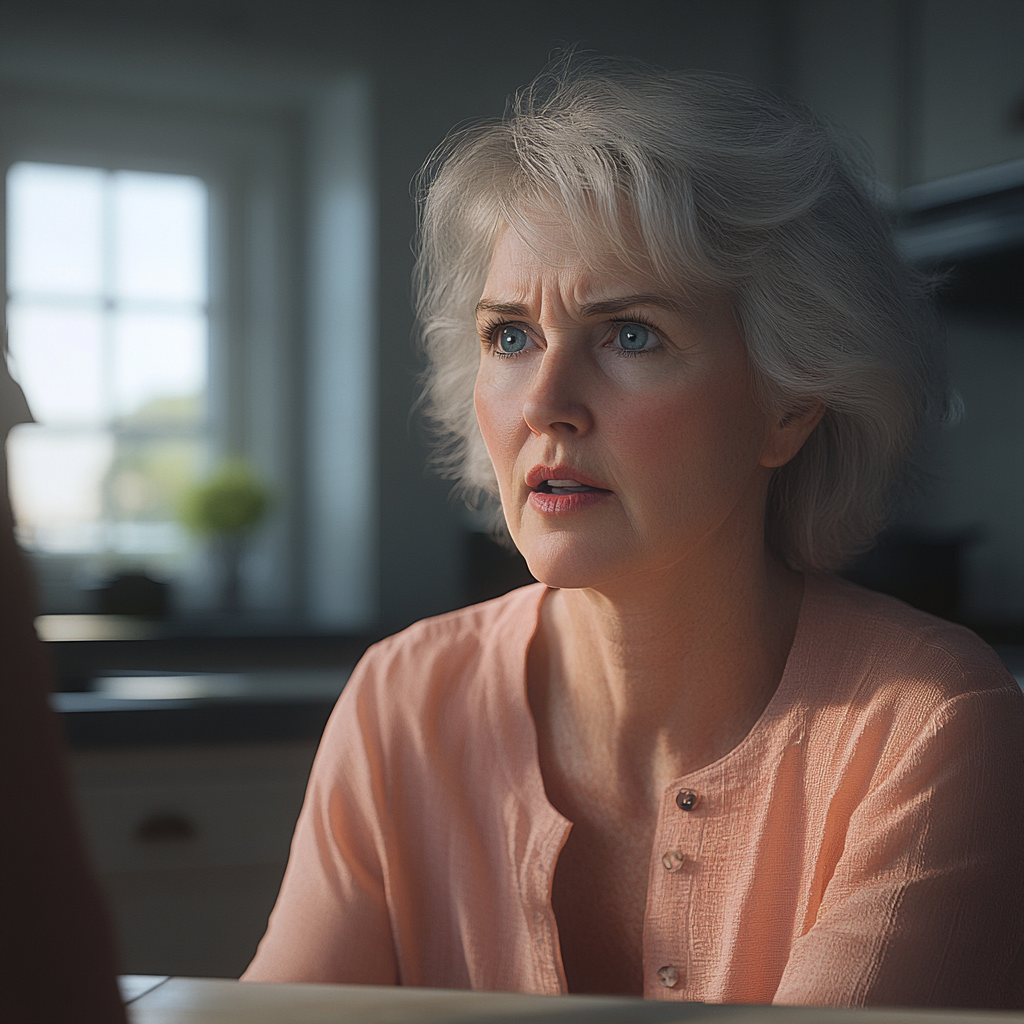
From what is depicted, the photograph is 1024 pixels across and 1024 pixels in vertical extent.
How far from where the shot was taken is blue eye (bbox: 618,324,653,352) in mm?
670

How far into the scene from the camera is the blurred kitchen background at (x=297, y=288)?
179cm

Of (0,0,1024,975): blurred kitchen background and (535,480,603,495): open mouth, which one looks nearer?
(535,480,603,495): open mouth

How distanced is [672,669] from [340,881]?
11.3 inches

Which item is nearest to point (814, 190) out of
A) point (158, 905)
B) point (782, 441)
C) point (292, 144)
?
point (782, 441)

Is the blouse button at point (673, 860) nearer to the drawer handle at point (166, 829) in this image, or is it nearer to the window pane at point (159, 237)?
the drawer handle at point (166, 829)

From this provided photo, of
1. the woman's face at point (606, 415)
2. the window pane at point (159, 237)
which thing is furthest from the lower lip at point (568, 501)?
the window pane at point (159, 237)

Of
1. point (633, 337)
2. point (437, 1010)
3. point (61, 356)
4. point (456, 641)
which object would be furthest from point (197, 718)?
point (61, 356)

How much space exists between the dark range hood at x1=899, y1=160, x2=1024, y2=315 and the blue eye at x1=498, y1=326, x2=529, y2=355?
1136 millimetres

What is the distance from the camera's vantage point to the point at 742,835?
687mm

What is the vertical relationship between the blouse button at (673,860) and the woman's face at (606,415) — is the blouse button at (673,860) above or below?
below

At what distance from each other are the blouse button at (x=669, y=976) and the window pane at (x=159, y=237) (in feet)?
7.22

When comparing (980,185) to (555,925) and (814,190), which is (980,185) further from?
(555,925)

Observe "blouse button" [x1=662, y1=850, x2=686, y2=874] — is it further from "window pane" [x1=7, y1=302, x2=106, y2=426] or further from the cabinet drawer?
"window pane" [x1=7, y1=302, x2=106, y2=426]

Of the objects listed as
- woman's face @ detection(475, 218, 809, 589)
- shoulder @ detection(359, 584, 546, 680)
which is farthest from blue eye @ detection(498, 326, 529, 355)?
shoulder @ detection(359, 584, 546, 680)
